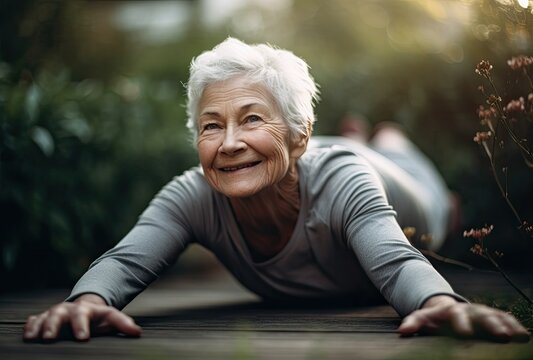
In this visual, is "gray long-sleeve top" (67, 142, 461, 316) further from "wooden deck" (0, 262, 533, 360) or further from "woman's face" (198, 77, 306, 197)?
"woman's face" (198, 77, 306, 197)

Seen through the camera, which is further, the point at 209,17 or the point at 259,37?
the point at 209,17

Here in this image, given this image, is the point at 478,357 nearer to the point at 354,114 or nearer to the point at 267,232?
the point at 267,232

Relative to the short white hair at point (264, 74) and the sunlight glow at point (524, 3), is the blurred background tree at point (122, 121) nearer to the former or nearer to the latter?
the sunlight glow at point (524, 3)

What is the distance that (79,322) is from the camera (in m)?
1.98

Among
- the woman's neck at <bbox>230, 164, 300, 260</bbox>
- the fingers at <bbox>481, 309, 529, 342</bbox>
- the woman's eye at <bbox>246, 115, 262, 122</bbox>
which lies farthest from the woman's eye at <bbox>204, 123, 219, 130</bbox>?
the fingers at <bbox>481, 309, 529, 342</bbox>

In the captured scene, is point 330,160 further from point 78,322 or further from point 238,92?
point 78,322

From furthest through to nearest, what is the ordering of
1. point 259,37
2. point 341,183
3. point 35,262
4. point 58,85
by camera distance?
point 259,37 < point 58,85 < point 35,262 < point 341,183

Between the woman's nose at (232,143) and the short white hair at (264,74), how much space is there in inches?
7.2

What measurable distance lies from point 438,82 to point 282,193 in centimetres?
339

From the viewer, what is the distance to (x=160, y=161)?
5.18 meters

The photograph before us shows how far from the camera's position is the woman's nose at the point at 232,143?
7.64 feet

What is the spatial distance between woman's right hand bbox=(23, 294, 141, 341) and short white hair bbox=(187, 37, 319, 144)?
79cm

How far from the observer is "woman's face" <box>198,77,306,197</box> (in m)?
2.36

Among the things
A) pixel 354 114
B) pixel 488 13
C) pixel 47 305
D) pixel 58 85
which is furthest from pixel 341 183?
pixel 354 114
